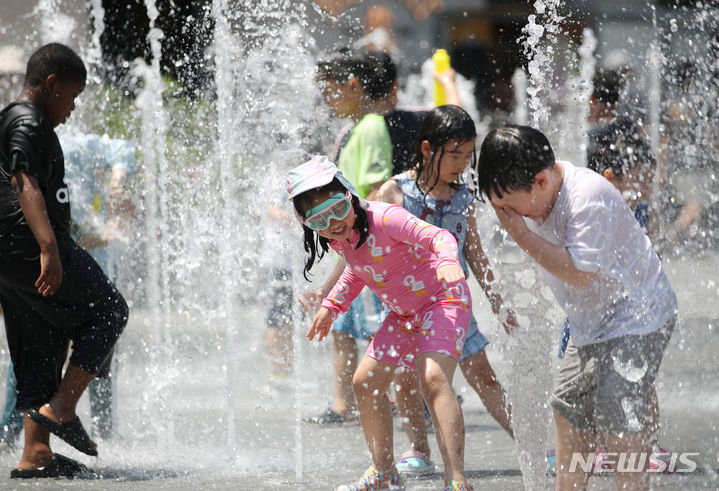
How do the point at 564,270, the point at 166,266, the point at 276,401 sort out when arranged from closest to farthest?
the point at 564,270
the point at 276,401
the point at 166,266

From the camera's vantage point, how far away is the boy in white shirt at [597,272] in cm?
270

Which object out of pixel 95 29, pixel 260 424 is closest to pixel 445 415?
pixel 260 424

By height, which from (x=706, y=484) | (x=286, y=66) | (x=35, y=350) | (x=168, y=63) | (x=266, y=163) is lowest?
(x=706, y=484)

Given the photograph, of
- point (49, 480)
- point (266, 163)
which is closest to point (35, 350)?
point (49, 480)

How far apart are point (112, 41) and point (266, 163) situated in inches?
298

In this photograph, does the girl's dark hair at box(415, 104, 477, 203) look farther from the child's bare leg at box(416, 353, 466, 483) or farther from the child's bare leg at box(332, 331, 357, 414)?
the child's bare leg at box(332, 331, 357, 414)

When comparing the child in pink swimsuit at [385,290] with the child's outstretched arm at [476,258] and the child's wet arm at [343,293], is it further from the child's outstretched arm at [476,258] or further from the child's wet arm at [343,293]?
the child's outstretched arm at [476,258]

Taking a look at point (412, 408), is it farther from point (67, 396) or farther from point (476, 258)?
point (67, 396)

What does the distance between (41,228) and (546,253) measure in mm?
1919

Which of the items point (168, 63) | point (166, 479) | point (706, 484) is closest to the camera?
point (706, 484)

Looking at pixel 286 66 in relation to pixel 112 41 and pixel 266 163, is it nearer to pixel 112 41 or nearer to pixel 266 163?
pixel 266 163

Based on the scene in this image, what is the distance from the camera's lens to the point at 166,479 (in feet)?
11.9

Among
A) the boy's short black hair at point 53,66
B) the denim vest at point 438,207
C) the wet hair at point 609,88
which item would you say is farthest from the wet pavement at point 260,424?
the boy's short black hair at point 53,66

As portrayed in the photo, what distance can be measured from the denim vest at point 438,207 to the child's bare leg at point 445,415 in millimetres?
835
